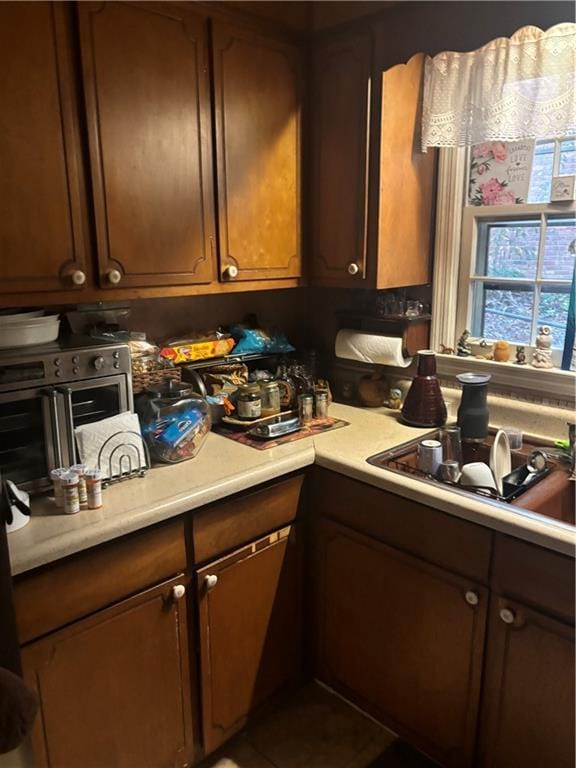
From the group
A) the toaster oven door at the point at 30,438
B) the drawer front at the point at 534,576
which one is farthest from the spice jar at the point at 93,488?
the drawer front at the point at 534,576

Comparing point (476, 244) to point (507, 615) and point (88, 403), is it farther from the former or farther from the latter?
point (88, 403)

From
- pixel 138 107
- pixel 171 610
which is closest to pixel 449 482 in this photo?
pixel 171 610

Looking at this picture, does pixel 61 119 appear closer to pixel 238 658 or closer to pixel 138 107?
pixel 138 107

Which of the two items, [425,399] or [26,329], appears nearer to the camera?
[26,329]

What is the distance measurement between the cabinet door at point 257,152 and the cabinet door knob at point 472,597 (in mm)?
1113

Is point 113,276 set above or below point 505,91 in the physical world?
below

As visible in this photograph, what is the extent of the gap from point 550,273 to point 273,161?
37.2 inches

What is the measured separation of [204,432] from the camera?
5.70ft

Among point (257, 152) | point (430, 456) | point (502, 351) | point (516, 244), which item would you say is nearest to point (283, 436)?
point (430, 456)

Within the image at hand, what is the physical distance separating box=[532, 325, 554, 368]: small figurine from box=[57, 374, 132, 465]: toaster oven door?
48.7 inches

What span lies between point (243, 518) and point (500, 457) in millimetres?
752

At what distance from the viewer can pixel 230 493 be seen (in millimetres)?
1533

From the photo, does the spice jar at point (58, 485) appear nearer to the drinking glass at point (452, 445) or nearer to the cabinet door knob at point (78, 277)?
the cabinet door knob at point (78, 277)

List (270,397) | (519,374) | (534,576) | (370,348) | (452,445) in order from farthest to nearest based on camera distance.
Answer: (370,348) < (270,397) < (519,374) < (452,445) < (534,576)
